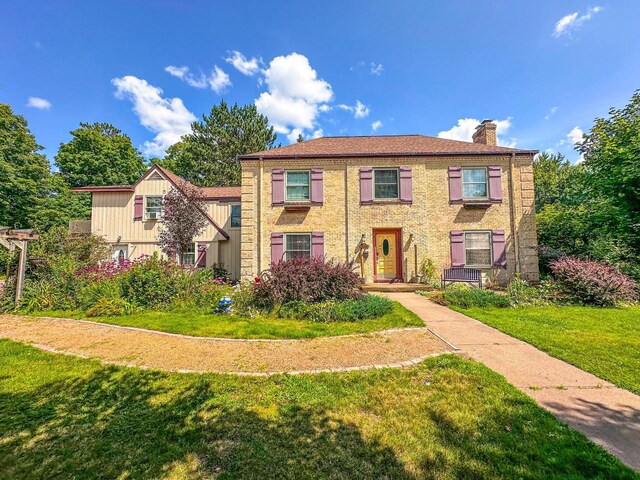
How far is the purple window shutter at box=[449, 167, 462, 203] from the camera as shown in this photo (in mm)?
12164

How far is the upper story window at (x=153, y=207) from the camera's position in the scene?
49.5 ft

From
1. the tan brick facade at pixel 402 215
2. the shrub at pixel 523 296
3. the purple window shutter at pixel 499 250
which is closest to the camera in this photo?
the shrub at pixel 523 296

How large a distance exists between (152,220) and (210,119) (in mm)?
16502

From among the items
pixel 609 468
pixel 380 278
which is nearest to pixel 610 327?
pixel 609 468

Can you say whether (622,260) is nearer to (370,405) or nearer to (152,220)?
(370,405)

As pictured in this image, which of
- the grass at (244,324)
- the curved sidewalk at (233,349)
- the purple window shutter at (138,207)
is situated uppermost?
the purple window shutter at (138,207)

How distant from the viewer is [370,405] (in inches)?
116

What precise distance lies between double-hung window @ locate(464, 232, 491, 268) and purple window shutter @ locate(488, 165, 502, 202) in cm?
175

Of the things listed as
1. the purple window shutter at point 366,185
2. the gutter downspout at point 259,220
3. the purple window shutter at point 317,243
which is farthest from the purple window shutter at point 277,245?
the purple window shutter at point 366,185

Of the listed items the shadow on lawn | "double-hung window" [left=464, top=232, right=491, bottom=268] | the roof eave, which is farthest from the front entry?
the shadow on lawn

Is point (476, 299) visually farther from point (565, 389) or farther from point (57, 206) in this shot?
point (57, 206)

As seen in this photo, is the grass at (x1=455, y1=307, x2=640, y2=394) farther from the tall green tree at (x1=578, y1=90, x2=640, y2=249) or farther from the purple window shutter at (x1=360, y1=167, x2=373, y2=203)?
the purple window shutter at (x1=360, y1=167, x2=373, y2=203)

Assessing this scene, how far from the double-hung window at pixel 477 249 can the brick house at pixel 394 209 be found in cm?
5

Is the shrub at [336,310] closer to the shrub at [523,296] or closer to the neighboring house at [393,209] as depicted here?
the shrub at [523,296]
